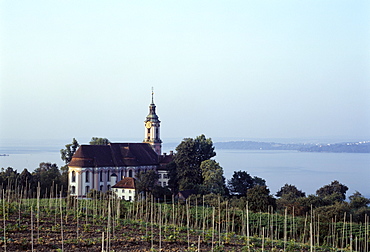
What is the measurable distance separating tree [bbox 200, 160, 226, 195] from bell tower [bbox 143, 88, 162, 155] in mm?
13980

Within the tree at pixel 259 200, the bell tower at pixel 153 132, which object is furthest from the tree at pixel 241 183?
the bell tower at pixel 153 132

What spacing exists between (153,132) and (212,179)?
16611 mm

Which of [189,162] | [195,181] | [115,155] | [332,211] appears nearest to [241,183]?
[195,181]

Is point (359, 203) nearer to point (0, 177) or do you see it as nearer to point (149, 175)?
point (149, 175)

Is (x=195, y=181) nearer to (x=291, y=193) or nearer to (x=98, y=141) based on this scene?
(x=291, y=193)

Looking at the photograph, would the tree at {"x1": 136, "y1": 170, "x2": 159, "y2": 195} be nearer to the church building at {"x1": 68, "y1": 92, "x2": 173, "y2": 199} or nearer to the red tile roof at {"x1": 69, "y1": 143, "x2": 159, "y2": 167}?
the church building at {"x1": 68, "y1": 92, "x2": 173, "y2": 199}

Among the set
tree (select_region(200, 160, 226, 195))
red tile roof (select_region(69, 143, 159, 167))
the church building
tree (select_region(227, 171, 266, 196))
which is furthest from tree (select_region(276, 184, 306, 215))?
red tile roof (select_region(69, 143, 159, 167))

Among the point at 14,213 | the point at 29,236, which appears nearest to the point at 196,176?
the point at 14,213

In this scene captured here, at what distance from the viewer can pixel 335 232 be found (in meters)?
24.9

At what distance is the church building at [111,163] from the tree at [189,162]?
18.8ft

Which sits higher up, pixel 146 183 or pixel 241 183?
pixel 146 183

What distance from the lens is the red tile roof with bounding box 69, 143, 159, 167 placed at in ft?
165

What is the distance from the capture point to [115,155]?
5331cm

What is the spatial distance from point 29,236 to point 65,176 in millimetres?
36484
